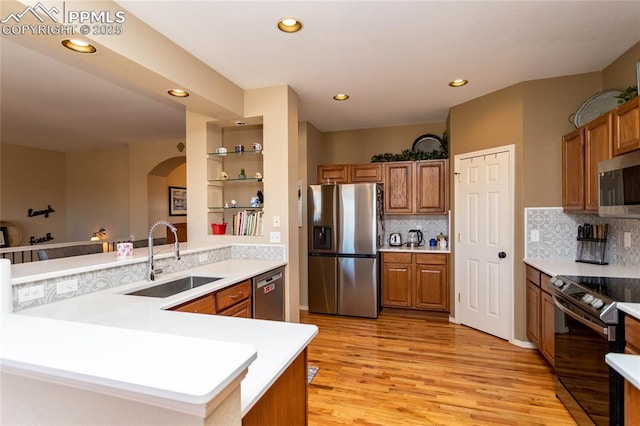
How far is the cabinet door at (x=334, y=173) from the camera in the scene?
4.63 metres

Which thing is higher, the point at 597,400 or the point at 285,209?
the point at 285,209

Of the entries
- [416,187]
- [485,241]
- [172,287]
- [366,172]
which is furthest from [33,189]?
[485,241]

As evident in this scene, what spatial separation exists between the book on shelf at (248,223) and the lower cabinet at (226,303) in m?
0.86

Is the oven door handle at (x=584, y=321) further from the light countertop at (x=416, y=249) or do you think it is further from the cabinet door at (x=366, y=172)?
Result: the cabinet door at (x=366, y=172)

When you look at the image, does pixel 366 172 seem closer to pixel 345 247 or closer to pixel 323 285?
pixel 345 247

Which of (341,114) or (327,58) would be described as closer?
(327,58)

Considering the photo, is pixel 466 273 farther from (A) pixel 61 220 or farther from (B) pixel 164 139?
(A) pixel 61 220

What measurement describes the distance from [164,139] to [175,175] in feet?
5.70

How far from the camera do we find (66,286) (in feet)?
5.77

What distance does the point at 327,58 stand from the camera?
2639 millimetres

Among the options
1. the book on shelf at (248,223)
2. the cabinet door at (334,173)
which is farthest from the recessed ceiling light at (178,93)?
the cabinet door at (334,173)

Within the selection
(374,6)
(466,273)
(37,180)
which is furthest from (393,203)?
(37,180)

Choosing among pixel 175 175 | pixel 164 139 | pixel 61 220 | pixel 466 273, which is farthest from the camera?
pixel 175 175

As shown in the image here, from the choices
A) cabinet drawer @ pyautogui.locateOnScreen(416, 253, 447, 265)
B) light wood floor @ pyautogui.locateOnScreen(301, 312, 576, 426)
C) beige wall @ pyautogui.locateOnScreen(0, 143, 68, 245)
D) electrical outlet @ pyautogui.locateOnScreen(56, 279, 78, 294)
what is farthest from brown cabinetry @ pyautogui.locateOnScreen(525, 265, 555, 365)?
beige wall @ pyautogui.locateOnScreen(0, 143, 68, 245)
